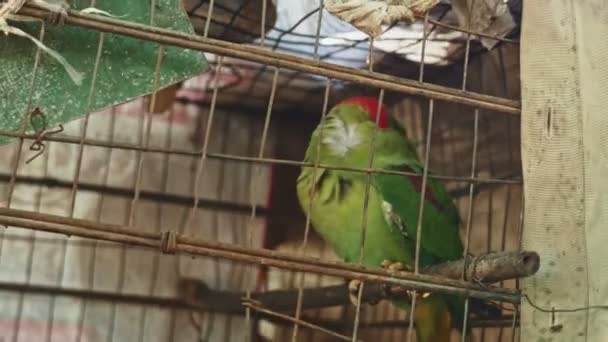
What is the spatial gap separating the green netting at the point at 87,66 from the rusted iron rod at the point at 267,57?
47mm

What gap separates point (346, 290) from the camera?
1.23 meters

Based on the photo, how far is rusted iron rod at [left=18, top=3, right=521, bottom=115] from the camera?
72 centimetres

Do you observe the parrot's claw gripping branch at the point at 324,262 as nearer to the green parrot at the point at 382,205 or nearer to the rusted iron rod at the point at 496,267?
the rusted iron rod at the point at 496,267

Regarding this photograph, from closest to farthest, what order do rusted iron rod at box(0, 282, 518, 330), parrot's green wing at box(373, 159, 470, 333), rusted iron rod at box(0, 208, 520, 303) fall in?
1. rusted iron rod at box(0, 208, 520, 303)
2. parrot's green wing at box(373, 159, 470, 333)
3. rusted iron rod at box(0, 282, 518, 330)

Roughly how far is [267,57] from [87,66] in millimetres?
175

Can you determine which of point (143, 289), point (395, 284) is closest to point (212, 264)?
point (143, 289)

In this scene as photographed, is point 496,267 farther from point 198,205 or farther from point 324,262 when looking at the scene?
point 198,205

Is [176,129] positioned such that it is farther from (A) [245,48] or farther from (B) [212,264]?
(A) [245,48]

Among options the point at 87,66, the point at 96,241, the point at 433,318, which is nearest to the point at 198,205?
the point at 96,241

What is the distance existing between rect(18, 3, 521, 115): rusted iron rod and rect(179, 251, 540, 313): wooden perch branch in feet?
0.53

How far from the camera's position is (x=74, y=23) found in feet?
2.38

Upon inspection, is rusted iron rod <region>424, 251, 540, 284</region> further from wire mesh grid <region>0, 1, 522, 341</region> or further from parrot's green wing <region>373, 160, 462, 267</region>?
wire mesh grid <region>0, 1, 522, 341</region>

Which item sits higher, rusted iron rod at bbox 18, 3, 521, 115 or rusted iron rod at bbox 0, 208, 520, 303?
rusted iron rod at bbox 18, 3, 521, 115

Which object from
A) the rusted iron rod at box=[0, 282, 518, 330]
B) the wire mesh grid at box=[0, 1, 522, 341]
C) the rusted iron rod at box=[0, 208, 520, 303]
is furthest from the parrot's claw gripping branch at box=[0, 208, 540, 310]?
the rusted iron rod at box=[0, 282, 518, 330]
